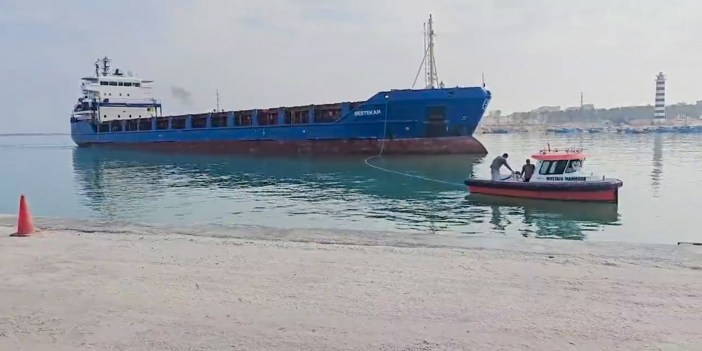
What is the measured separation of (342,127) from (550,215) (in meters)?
21.2

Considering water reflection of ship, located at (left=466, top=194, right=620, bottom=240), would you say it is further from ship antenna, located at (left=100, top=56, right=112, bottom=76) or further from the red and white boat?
ship antenna, located at (left=100, top=56, right=112, bottom=76)

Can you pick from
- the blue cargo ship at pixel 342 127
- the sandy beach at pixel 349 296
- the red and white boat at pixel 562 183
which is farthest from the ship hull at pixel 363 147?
the sandy beach at pixel 349 296

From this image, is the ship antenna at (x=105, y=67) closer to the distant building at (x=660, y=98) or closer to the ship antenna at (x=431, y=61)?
the ship antenna at (x=431, y=61)

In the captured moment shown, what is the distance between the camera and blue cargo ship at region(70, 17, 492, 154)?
3222 cm

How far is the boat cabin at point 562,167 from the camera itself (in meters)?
15.5

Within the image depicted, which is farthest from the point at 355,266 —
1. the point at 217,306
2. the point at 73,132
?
the point at 73,132

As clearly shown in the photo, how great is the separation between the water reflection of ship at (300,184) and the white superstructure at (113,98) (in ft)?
71.1

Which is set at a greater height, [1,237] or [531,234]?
[1,237]

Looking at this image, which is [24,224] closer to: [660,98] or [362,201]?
[362,201]

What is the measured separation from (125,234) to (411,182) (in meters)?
14.5

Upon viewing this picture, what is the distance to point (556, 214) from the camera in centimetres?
1409

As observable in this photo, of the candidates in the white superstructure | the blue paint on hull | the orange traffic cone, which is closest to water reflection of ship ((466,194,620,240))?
the orange traffic cone

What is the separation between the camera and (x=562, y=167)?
15602 mm

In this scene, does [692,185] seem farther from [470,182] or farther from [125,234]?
[125,234]
